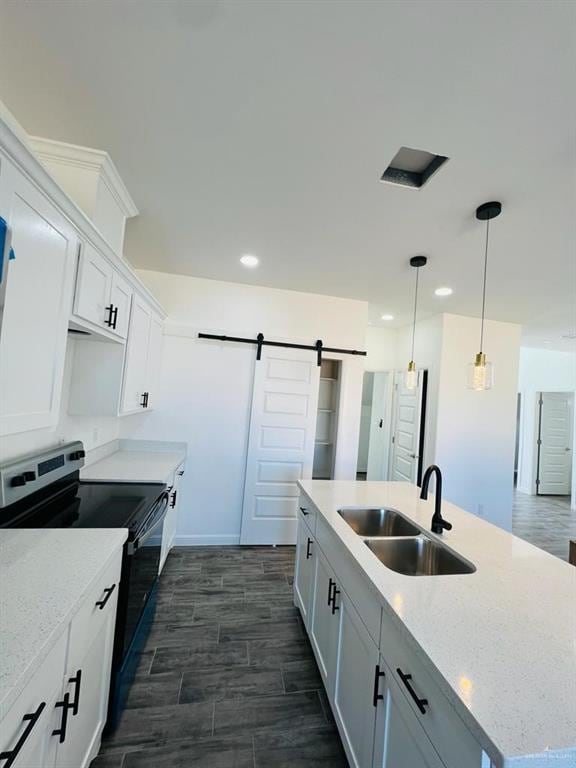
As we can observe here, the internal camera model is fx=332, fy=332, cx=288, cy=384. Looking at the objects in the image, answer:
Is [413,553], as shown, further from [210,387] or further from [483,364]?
[210,387]

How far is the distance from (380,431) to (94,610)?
195 inches

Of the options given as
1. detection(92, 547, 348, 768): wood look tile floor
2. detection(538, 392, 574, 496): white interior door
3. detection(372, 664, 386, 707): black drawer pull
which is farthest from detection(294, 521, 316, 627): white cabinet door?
detection(538, 392, 574, 496): white interior door

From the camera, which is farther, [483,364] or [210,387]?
[210,387]

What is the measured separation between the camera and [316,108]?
4.68 ft

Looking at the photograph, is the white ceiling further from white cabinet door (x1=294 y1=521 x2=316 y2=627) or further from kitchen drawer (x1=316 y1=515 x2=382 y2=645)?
white cabinet door (x1=294 y1=521 x2=316 y2=627)

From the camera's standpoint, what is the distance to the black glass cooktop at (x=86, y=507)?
1549mm

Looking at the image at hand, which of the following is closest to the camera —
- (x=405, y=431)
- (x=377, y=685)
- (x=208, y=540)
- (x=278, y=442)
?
(x=377, y=685)

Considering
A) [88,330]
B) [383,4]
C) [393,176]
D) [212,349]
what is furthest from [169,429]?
[383,4]

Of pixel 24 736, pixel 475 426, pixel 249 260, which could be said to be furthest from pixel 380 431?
pixel 24 736

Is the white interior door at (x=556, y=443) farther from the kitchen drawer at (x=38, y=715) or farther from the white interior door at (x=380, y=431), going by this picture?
the kitchen drawer at (x=38, y=715)

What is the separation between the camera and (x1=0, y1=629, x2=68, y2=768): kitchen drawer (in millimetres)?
719

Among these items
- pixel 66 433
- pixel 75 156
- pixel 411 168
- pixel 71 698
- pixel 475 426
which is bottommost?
pixel 71 698

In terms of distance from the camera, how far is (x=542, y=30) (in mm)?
1057

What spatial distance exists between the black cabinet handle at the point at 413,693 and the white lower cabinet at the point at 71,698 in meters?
0.96
